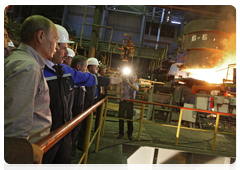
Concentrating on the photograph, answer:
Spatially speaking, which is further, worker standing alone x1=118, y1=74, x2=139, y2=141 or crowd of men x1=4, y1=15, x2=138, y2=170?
worker standing alone x1=118, y1=74, x2=139, y2=141

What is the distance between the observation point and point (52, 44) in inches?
49.4

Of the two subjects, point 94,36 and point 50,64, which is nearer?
point 50,64

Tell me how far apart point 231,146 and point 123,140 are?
3.79 meters

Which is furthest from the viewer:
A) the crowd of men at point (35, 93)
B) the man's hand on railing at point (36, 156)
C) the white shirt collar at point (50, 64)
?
the white shirt collar at point (50, 64)

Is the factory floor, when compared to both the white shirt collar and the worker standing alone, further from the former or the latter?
the white shirt collar

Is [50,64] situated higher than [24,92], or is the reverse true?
[50,64]

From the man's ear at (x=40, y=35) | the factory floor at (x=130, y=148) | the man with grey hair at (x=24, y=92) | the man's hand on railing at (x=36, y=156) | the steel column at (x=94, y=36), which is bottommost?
the factory floor at (x=130, y=148)

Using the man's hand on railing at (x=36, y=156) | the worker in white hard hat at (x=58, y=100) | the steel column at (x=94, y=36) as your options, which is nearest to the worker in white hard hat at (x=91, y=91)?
Result: the worker in white hard hat at (x=58, y=100)

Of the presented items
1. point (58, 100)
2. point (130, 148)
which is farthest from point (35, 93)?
point (130, 148)

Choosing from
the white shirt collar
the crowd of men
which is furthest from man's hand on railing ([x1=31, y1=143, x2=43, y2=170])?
the white shirt collar

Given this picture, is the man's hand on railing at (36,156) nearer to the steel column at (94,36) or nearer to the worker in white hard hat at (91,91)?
the worker in white hard hat at (91,91)

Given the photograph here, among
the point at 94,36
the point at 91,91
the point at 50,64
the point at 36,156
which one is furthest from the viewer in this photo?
the point at 94,36

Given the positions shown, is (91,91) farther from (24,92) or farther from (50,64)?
(24,92)

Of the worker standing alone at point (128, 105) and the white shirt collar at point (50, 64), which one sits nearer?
the white shirt collar at point (50, 64)
